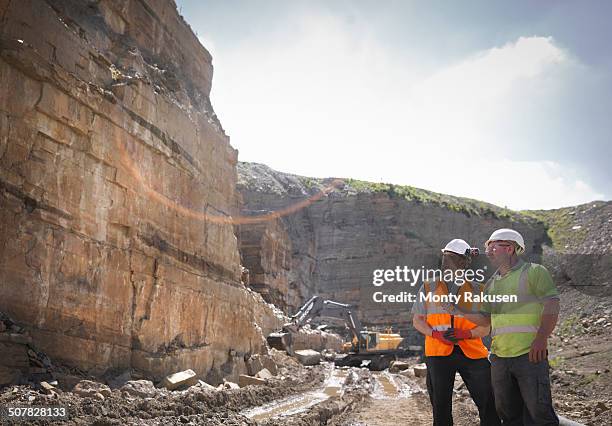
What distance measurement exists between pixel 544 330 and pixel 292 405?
8045 millimetres

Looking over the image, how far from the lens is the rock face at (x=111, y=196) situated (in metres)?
7.65

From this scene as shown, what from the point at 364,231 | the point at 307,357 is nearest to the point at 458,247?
the point at 307,357

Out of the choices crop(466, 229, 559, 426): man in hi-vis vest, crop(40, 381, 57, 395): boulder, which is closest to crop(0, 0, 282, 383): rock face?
crop(40, 381, 57, 395): boulder

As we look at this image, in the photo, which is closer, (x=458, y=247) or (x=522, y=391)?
(x=522, y=391)

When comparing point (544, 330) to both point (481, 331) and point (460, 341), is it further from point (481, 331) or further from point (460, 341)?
point (460, 341)

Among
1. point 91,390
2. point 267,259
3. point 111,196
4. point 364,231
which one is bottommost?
point 91,390

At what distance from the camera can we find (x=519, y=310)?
4.02m

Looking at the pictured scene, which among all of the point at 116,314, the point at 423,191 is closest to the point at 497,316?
the point at 116,314

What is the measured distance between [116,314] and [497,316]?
6967 mm

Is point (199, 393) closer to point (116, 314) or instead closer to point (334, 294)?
point (116, 314)

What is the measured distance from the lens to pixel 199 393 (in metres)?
8.95

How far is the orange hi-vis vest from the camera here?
468 cm

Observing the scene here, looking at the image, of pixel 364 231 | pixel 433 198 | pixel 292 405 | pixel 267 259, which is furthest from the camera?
pixel 433 198

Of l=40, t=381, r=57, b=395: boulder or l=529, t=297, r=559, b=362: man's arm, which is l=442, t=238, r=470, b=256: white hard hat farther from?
l=40, t=381, r=57, b=395: boulder
